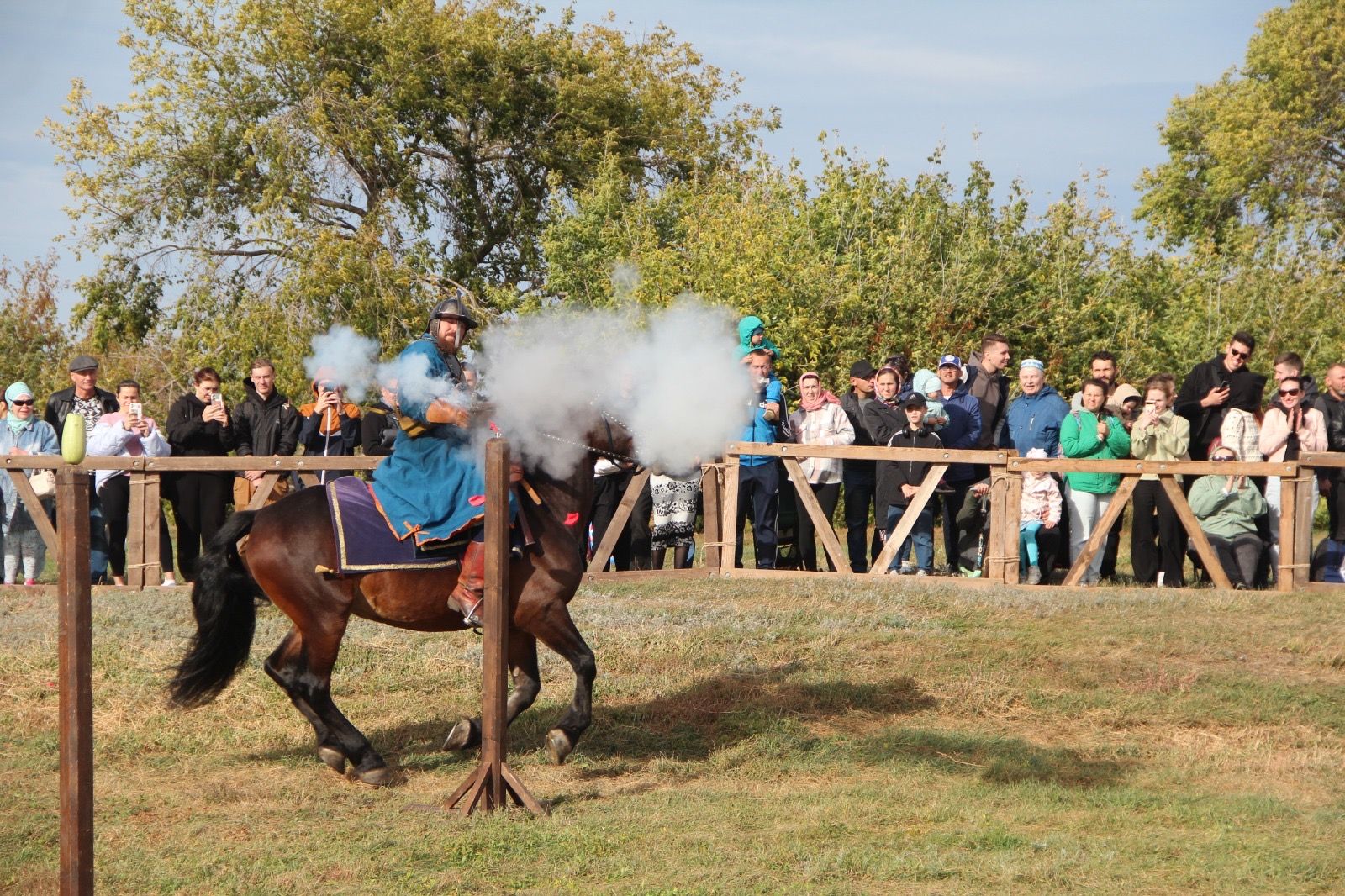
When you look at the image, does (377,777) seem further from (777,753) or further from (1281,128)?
(1281,128)

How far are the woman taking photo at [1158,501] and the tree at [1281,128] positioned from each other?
26.6 m

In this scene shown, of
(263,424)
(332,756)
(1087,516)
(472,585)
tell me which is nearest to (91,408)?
(263,424)

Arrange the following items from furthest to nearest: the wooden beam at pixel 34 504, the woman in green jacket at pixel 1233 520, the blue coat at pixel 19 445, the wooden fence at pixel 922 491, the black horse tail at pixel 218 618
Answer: the blue coat at pixel 19 445, the woman in green jacket at pixel 1233 520, the wooden fence at pixel 922 491, the wooden beam at pixel 34 504, the black horse tail at pixel 218 618

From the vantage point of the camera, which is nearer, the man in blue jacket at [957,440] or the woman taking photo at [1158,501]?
the woman taking photo at [1158,501]

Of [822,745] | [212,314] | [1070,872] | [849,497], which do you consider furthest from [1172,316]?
[1070,872]

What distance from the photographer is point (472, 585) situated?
763 cm

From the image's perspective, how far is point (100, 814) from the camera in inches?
281

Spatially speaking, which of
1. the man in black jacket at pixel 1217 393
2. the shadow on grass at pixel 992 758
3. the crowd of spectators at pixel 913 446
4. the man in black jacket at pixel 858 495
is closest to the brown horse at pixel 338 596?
the shadow on grass at pixel 992 758

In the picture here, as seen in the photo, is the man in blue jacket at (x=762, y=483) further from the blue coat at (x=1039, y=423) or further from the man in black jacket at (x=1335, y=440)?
the man in black jacket at (x=1335, y=440)

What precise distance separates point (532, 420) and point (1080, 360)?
17632mm

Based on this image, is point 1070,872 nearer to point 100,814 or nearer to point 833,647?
point 833,647

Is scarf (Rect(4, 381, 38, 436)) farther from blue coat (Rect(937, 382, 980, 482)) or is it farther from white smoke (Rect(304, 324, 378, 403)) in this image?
blue coat (Rect(937, 382, 980, 482))

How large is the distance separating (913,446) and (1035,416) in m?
1.36

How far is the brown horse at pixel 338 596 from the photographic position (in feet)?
Result: 25.1
